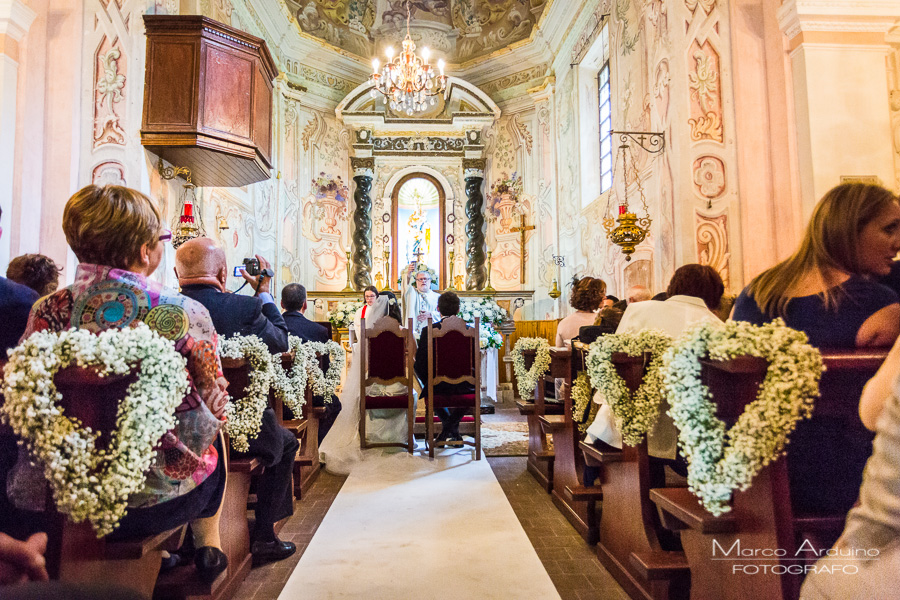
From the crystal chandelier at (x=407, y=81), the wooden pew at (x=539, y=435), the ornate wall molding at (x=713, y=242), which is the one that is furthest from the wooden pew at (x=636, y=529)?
the crystal chandelier at (x=407, y=81)

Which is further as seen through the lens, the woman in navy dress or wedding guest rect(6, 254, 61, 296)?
wedding guest rect(6, 254, 61, 296)

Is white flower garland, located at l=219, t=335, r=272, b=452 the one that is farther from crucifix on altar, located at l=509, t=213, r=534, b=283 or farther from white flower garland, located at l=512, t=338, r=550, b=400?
crucifix on altar, located at l=509, t=213, r=534, b=283

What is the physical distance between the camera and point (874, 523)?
82 centimetres

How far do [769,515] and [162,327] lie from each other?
72.1 inches

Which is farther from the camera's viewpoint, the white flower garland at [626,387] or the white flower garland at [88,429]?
the white flower garland at [626,387]

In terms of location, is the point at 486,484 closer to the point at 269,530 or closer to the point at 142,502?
the point at 269,530

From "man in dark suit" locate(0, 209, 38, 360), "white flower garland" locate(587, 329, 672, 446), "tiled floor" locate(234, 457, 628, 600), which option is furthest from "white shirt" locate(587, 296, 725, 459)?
"man in dark suit" locate(0, 209, 38, 360)

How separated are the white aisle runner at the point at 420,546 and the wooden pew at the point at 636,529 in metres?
0.37

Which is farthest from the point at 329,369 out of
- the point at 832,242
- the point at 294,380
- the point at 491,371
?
the point at 491,371

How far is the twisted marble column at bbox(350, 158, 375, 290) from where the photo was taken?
10836 mm

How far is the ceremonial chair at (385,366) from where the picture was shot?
15.5 feet

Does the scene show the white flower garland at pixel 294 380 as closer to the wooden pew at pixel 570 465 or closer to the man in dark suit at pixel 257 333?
the man in dark suit at pixel 257 333

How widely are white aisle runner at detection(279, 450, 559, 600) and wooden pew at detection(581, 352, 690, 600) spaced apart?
366 mm

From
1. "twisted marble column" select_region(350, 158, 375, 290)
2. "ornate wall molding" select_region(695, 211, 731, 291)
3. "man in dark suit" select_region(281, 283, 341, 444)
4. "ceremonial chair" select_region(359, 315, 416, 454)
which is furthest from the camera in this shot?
"twisted marble column" select_region(350, 158, 375, 290)
